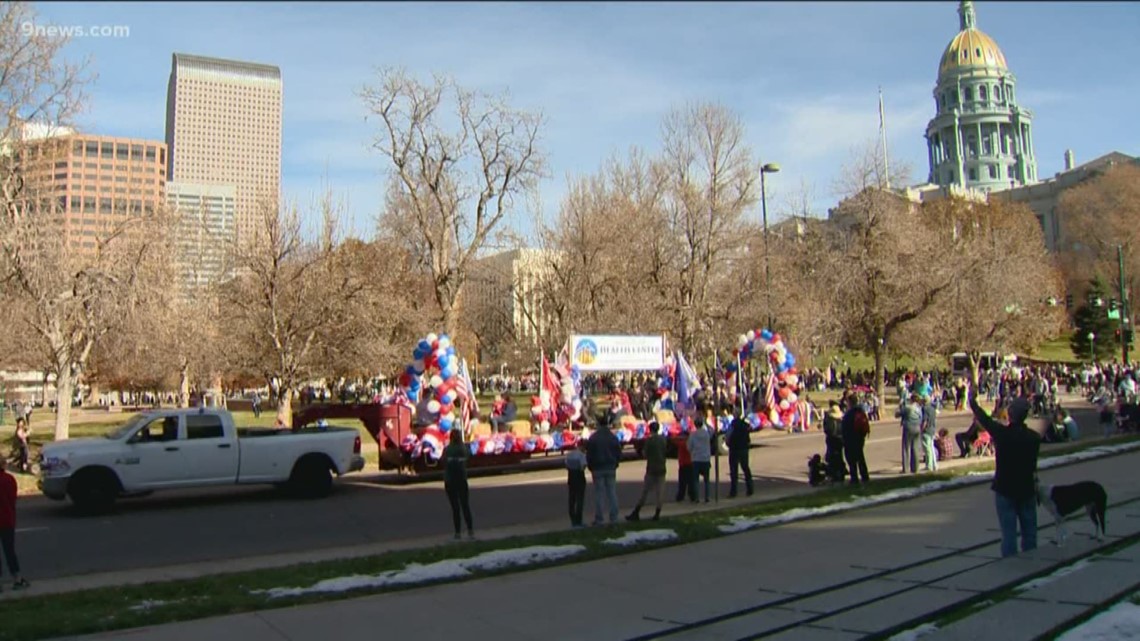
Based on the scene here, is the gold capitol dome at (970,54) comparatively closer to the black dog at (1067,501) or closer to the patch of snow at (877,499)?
the patch of snow at (877,499)

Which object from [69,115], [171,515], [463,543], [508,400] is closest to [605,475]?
[463,543]

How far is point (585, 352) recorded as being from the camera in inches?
939

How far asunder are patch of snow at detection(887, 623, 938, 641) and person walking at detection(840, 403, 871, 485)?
967 centimetres

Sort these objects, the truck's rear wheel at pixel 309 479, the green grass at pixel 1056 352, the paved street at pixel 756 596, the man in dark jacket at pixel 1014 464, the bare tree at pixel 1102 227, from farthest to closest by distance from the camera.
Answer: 1. the bare tree at pixel 1102 227
2. the green grass at pixel 1056 352
3. the truck's rear wheel at pixel 309 479
4. the man in dark jacket at pixel 1014 464
5. the paved street at pixel 756 596

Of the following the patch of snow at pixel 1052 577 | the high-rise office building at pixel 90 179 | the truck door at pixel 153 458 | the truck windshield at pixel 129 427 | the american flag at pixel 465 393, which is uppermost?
the high-rise office building at pixel 90 179

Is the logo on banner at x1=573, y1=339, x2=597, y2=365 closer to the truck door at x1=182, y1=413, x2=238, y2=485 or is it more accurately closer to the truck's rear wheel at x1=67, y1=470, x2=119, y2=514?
the truck door at x1=182, y1=413, x2=238, y2=485

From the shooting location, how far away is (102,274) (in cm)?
2155

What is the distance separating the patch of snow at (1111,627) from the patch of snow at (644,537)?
5283 mm

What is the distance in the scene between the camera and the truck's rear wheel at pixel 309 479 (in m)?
17.7

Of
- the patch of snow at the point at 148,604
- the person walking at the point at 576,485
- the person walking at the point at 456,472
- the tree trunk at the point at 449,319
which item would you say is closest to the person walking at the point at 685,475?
the person walking at the point at 576,485

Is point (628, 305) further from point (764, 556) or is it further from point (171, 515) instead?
point (764, 556)

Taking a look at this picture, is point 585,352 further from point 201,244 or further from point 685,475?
point 201,244

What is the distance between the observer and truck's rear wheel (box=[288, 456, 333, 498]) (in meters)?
17.7

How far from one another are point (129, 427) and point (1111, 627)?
1595 centimetres
